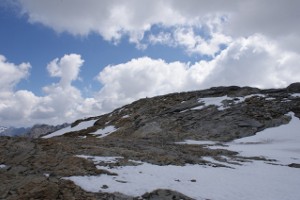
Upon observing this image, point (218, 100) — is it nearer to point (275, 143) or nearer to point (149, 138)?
point (275, 143)

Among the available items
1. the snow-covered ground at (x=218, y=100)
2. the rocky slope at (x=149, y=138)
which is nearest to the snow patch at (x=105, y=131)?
the rocky slope at (x=149, y=138)

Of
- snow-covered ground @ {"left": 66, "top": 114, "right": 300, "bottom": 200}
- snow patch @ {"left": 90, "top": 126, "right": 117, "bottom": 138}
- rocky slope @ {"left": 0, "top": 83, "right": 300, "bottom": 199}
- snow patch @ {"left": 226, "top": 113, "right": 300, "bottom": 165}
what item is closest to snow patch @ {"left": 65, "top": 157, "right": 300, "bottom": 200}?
snow-covered ground @ {"left": 66, "top": 114, "right": 300, "bottom": 200}

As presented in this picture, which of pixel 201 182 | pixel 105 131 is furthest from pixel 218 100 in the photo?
pixel 201 182

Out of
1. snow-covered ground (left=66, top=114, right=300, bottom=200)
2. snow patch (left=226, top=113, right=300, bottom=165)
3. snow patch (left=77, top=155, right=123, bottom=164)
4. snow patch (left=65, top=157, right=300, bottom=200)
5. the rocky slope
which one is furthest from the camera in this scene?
snow patch (left=226, top=113, right=300, bottom=165)

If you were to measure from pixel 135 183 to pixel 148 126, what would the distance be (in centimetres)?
3825

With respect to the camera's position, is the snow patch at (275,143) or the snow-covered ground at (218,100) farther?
the snow-covered ground at (218,100)

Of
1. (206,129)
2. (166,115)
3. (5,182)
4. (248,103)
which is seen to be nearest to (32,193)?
(5,182)

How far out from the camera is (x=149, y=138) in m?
47.7

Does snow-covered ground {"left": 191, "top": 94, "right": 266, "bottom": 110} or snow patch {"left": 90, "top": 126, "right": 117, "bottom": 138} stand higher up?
snow-covered ground {"left": 191, "top": 94, "right": 266, "bottom": 110}

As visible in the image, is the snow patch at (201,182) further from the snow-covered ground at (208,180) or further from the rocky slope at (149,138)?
the rocky slope at (149,138)

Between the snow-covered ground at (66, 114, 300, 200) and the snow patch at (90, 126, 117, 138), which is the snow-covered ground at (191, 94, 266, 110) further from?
the snow-covered ground at (66, 114, 300, 200)

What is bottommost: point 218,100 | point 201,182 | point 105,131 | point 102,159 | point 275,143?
point 201,182

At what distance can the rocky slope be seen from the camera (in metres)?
17.3

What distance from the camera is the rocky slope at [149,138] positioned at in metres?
17.3
